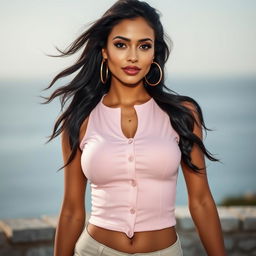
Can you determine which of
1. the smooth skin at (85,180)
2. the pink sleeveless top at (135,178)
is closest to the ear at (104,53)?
the smooth skin at (85,180)

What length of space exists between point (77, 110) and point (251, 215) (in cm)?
251

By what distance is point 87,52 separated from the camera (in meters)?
4.25

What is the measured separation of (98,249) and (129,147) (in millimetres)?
533

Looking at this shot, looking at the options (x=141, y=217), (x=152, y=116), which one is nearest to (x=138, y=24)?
(x=152, y=116)

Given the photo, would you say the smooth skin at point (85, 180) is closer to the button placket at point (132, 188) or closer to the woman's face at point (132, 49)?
the woman's face at point (132, 49)

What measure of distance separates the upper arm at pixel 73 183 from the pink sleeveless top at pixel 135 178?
12 cm

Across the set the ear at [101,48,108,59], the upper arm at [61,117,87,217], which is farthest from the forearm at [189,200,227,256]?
the ear at [101,48,108,59]

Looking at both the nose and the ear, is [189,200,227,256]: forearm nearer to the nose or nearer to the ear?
the nose

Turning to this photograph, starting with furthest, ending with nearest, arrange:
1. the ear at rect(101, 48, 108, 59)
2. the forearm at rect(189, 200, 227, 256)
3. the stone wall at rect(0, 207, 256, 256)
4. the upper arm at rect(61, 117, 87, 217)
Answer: the stone wall at rect(0, 207, 256, 256)
the ear at rect(101, 48, 108, 59)
the upper arm at rect(61, 117, 87, 217)
the forearm at rect(189, 200, 227, 256)

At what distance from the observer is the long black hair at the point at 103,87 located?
393cm

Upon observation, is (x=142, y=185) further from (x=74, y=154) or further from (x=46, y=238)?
(x=46, y=238)

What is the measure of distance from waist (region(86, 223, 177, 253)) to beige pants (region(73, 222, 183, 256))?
2cm

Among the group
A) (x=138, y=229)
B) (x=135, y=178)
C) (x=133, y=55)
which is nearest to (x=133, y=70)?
(x=133, y=55)

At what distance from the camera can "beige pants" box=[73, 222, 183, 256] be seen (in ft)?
12.3
